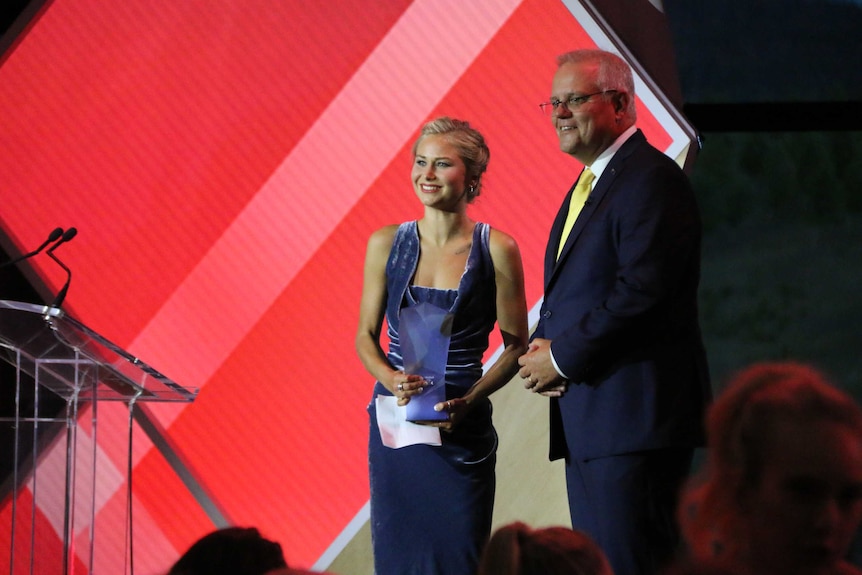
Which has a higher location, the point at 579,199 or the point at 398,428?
the point at 579,199

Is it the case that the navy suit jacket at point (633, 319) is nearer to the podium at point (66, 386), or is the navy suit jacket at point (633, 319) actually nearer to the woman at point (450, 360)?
the woman at point (450, 360)

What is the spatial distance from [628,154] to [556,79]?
0.24 m

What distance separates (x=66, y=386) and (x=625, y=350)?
1309 mm

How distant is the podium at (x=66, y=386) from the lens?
2.30m

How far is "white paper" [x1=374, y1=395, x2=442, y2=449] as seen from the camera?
2713 mm

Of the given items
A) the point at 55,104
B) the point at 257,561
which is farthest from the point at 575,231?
the point at 55,104

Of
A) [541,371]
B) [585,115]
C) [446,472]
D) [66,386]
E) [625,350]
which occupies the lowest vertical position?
[66,386]

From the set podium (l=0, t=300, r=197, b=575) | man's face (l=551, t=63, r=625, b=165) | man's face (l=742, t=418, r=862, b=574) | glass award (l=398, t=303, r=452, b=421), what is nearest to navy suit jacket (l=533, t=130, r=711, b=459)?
man's face (l=551, t=63, r=625, b=165)

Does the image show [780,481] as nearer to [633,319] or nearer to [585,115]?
[633,319]

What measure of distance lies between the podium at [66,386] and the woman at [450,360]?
56 cm

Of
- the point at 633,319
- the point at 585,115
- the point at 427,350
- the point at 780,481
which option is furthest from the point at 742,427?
the point at 427,350

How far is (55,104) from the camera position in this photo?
3.66m

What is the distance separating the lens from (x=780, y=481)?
3.51 ft

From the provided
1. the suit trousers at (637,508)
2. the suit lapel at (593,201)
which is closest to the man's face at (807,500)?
the suit trousers at (637,508)
